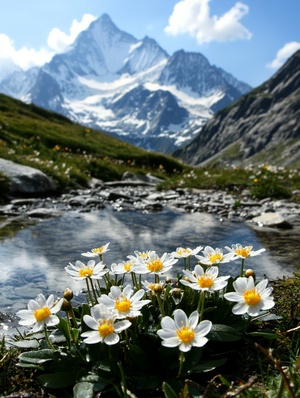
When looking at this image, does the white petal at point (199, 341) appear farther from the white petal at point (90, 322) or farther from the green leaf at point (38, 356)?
the green leaf at point (38, 356)

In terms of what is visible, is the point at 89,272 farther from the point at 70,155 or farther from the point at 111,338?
the point at 70,155

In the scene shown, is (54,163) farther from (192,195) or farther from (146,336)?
(146,336)

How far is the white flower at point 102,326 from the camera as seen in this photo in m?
2.70

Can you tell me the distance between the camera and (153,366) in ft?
10.2

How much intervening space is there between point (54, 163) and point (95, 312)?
709 inches

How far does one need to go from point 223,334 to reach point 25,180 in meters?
13.1

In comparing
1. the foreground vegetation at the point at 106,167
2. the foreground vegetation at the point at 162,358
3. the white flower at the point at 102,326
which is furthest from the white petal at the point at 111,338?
the foreground vegetation at the point at 106,167

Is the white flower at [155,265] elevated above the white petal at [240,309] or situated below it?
above

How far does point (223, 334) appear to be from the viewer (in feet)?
10.5

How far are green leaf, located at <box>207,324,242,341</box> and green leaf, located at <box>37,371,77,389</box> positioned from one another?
1072 mm

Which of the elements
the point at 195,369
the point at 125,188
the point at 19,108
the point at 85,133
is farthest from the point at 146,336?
the point at 19,108

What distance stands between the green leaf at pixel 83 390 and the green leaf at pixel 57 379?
0.15 m

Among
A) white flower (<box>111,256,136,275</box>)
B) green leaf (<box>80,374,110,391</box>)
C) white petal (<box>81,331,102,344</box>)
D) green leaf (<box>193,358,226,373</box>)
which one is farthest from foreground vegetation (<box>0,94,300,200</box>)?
green leaf (<box>193,358,226,373</box>)

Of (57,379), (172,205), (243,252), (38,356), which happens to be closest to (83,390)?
(57,379)
